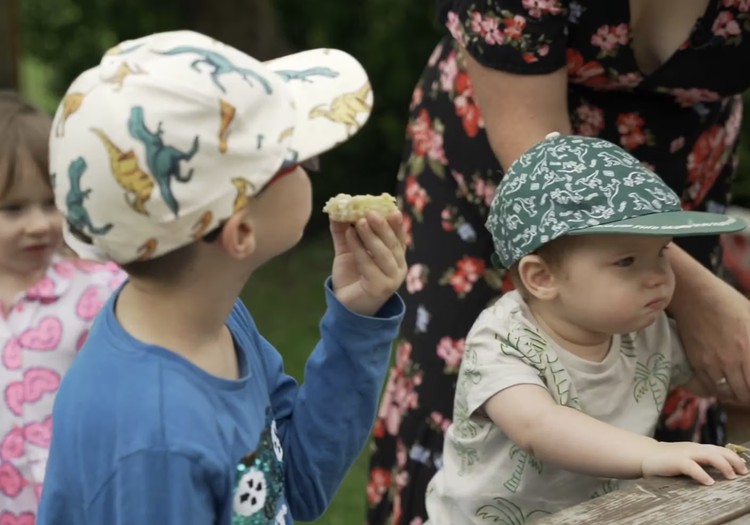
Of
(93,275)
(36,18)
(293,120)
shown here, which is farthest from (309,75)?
(36,18)

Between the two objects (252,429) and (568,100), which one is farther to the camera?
(568,100)

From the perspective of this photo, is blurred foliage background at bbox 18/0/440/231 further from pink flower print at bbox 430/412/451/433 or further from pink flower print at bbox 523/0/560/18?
pink flower print at bbox 523/0/560/18

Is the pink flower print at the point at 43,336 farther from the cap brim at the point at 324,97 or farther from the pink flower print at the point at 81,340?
the cap brim at the point at 324,97

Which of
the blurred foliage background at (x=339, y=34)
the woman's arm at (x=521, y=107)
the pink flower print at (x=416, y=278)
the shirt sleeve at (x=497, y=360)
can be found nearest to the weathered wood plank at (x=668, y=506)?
the shirt sleeve at (x=497, y=360)

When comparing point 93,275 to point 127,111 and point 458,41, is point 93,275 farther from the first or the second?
point 127,111

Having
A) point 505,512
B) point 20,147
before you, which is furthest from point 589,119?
point 20,147

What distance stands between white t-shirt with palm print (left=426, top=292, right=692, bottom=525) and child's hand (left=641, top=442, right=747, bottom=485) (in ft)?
0.84

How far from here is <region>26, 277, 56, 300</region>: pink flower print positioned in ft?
9.64

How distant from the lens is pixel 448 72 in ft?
9.27

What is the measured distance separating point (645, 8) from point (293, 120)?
1.01 metres

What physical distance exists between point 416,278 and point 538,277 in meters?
0.60

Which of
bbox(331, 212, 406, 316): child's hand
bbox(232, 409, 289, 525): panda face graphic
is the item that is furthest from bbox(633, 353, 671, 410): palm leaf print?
bbox(232, 409, 289, 525): panda face graphic

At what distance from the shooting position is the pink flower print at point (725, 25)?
252 centimetres

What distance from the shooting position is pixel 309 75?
6.31ft
